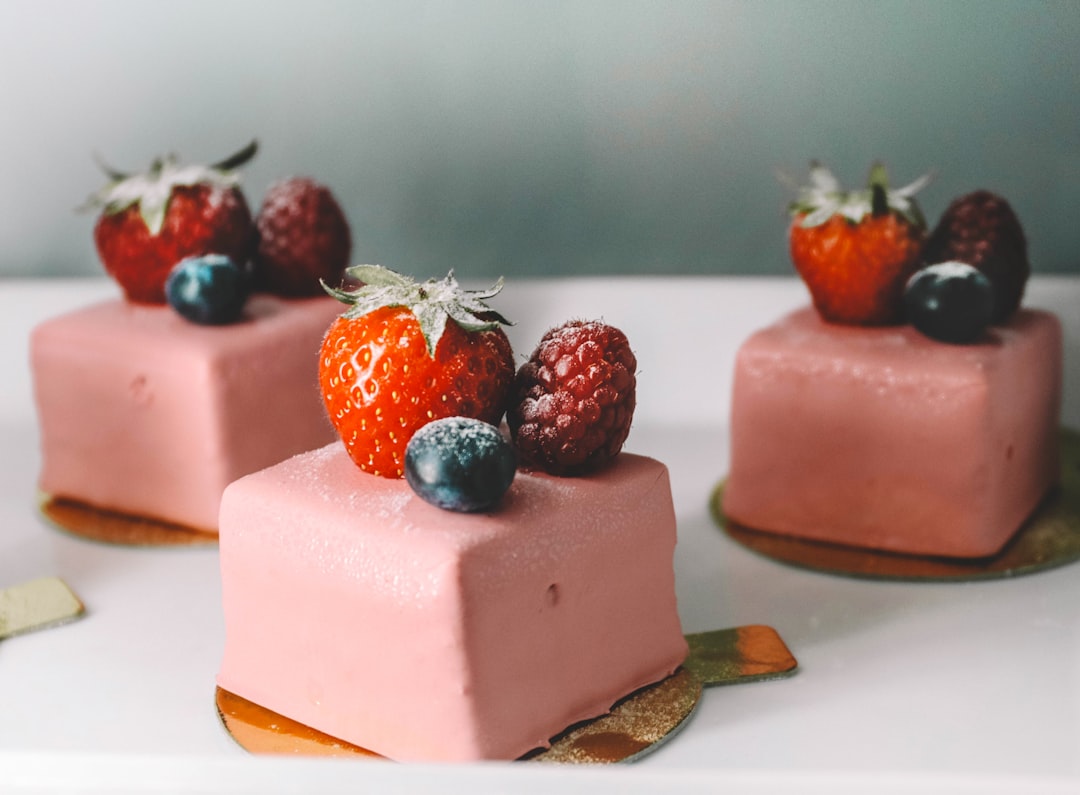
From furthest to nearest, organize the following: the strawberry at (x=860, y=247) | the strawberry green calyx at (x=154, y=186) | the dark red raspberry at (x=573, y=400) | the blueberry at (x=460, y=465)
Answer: the strawberry green calyx at (x=154, y=186) → the strawberry at (x=860, y=247) → the dark red raspberry at (x=573, y=400) → the blueberry at (x=460, y=465)

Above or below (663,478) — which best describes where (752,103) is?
above

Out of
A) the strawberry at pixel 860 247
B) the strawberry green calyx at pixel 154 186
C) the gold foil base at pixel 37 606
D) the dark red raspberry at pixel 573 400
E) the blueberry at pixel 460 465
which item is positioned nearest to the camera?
the blueberry at pixel 460 465

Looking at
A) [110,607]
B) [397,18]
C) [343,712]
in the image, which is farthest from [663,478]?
[397,18]

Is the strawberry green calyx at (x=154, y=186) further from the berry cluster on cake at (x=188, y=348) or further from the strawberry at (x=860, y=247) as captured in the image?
the strawberry at (x=860, y=247)

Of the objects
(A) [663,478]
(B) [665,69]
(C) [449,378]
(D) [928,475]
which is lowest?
(D) [928,475]

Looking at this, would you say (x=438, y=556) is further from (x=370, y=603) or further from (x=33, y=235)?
(x=33, y=235)

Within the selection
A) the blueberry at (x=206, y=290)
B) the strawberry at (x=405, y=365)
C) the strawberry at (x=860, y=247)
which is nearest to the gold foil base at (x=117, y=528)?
the blueberry at (x=206, y=290)

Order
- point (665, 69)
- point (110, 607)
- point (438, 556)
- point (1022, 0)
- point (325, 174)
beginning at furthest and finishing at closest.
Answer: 1. point (325, 174)
2. point (665, 69)
3. point (1022, 0)
4. point (110, 607)
5. point (438, 556)

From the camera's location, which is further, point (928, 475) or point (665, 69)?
point (665, 69)
